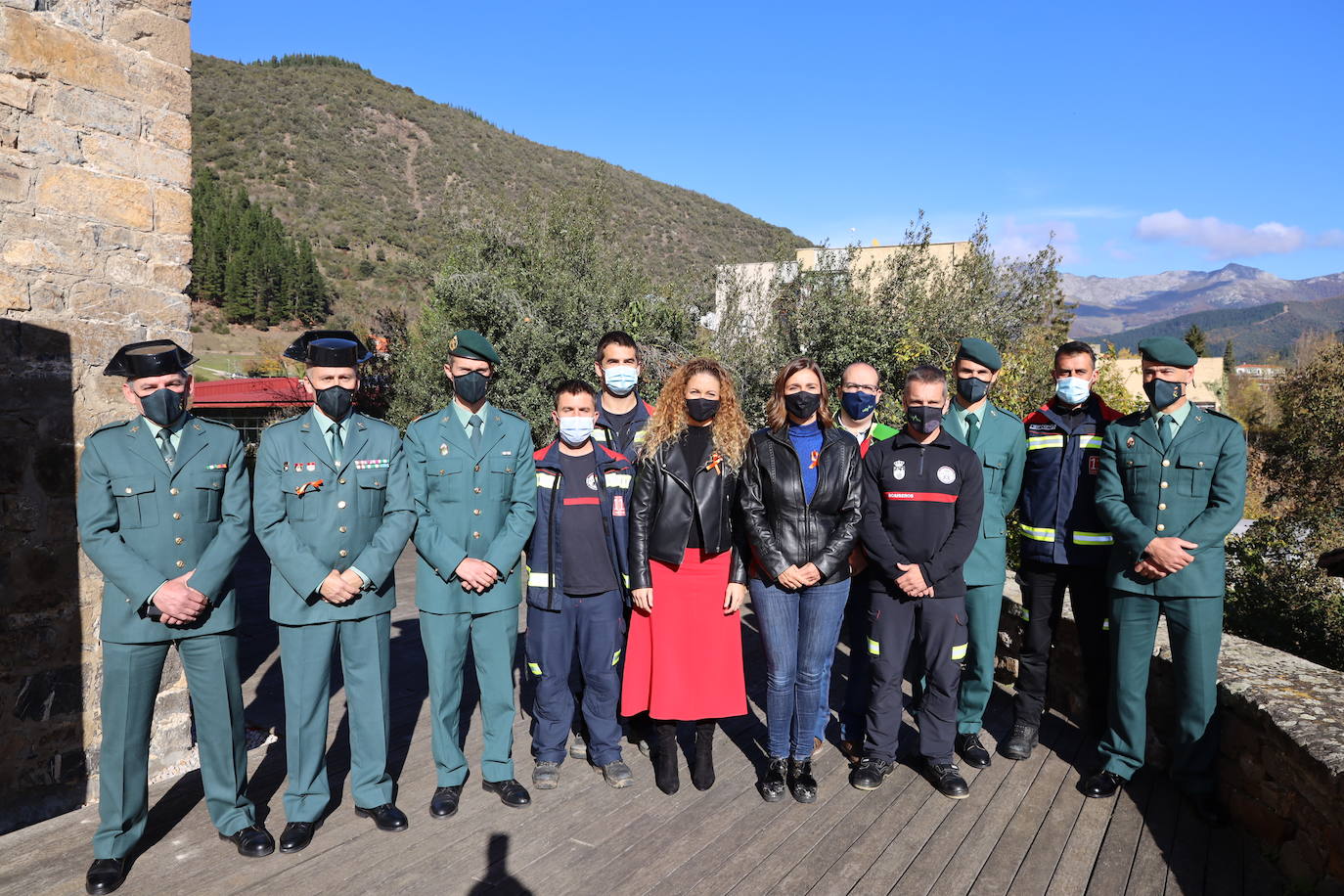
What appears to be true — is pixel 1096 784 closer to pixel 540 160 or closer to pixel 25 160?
pixel 25 160

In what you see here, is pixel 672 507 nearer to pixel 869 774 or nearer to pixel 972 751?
pixel 869 774

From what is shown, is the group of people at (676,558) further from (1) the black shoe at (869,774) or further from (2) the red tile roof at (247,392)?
(2) the red tile roof at (247,392)

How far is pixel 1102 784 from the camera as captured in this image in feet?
12.0

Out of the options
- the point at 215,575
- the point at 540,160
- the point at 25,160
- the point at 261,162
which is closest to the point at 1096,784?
the point at 215,575

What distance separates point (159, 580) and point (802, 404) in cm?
274

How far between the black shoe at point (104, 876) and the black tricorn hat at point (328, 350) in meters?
2.00

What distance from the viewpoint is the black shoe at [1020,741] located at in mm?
4066

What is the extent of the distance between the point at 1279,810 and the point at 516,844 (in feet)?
10.0

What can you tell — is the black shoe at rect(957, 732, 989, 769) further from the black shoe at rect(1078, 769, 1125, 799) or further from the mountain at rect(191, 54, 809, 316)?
the mountain at rect(191, 54, 809, 316)

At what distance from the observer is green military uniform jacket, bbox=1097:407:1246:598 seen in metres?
3.55

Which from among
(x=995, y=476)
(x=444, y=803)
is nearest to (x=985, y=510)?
(x=995, y=476)

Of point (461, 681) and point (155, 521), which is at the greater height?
point (155, 521)

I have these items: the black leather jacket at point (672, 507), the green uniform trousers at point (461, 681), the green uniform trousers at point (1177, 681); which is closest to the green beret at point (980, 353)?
the green uniform trousers at point (1177, 681)

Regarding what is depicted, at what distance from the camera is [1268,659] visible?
386 cm
